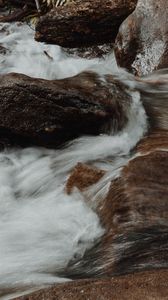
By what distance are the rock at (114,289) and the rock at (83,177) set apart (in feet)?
6.39

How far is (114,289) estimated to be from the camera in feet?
10.4

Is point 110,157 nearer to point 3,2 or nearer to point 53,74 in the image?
point 53,74

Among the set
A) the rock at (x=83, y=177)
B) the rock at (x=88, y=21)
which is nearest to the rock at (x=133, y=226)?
the rock at (x=83, y=177)

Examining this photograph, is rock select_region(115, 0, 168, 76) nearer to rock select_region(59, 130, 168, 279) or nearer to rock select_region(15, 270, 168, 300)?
rock select_region(59, 130, 168, 279)

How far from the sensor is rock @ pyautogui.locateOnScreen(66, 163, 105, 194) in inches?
206

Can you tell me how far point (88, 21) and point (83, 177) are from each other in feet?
14.4

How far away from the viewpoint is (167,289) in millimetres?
3139

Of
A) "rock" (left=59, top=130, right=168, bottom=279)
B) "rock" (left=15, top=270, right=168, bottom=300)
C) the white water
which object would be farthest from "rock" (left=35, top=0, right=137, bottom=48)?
"rock" (left=15, top=270, right=168, bottom=300)

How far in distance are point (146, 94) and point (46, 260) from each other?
3.41 metres

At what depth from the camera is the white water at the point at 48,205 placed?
435cm

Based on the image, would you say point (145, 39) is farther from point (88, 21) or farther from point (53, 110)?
point (53, 110)

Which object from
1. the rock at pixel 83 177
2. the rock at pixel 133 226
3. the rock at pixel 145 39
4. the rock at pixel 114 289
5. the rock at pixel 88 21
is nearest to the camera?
the rock at pixel 114 289

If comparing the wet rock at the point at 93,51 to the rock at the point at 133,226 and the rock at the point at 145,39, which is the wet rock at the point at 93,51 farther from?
the rock at the point at 133,226

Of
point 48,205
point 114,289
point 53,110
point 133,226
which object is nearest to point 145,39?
point 53,110
